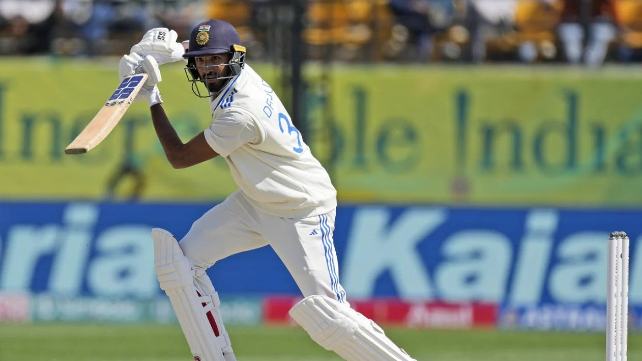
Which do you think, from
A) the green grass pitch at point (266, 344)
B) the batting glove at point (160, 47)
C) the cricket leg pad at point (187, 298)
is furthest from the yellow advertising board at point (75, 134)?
the cricket leg pad at point (187, 298)

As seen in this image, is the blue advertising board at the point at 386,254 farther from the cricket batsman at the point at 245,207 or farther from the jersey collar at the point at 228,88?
the jersey collar at the point at 228,88

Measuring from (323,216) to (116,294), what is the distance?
5032 millimetres

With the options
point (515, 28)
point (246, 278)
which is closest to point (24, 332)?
point (246, 278)

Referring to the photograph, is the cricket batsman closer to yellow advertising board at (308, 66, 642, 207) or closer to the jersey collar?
the jersey collar

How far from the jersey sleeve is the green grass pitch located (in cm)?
345

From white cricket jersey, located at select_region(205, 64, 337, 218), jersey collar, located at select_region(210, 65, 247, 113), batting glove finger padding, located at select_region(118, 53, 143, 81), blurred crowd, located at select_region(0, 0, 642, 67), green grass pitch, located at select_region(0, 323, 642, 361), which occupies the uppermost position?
batting glove finger padding, located at select_region(118, 53, 143, 81)

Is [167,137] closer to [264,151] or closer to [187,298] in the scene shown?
[264,151]

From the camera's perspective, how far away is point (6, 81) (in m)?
10.8

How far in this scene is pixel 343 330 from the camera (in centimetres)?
486

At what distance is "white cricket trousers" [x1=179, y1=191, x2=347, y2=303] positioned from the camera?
494 centimetres

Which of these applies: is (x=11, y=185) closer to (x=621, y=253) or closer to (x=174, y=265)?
(x=174, y=265)

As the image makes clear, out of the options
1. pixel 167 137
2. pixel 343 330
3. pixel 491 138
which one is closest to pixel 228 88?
pixel 167 137

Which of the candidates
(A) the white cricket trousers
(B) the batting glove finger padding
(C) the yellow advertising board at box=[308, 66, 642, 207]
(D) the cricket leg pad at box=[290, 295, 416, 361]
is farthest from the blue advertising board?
(D) the cricket leg pad at box=[290, 295, 416, 361]

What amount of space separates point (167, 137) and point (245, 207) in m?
0.47
